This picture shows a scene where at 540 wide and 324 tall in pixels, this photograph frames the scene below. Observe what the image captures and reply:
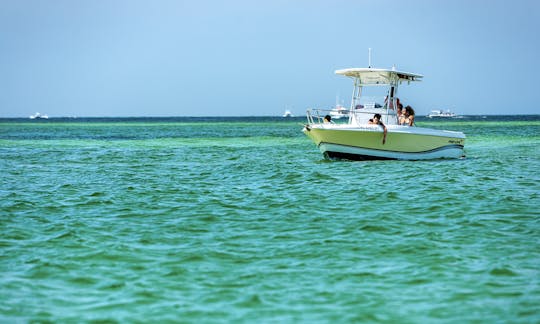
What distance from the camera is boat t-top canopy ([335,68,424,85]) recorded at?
22.8m

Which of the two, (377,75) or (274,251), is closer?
(274,251)

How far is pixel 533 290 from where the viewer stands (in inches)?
287

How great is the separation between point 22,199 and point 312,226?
7.49 m

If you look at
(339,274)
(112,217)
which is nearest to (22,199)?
(112,217)

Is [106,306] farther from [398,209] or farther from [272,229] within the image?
[398,209]

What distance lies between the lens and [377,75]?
2341 cm

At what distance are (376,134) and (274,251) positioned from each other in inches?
518

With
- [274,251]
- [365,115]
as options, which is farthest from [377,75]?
[274,251]

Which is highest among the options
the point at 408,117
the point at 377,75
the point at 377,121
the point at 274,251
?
the point at 377,75

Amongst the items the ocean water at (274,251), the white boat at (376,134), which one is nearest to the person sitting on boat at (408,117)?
the white boat at (376,134)

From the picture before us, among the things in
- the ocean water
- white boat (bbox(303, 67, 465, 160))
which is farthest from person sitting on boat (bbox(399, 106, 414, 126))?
the ocean water

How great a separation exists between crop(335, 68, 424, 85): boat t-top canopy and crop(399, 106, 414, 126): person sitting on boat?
3.63 feet

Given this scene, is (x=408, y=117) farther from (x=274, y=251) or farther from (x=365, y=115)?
(x=274, y=251)

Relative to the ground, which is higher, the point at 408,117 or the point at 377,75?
the point at 377,75
